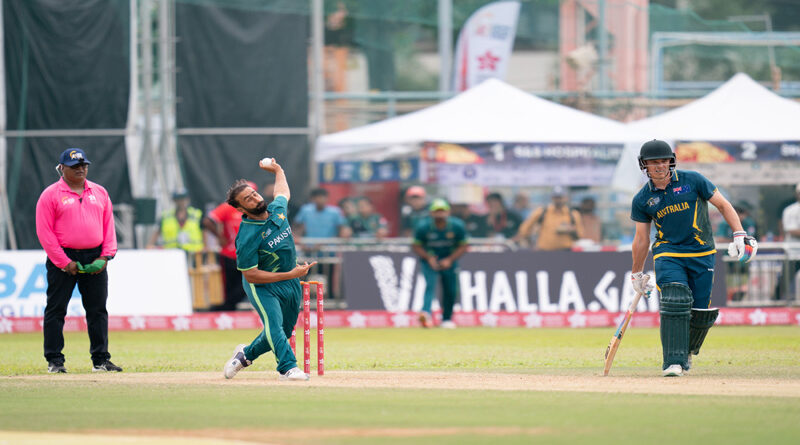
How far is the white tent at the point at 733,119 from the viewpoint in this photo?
24000 mm

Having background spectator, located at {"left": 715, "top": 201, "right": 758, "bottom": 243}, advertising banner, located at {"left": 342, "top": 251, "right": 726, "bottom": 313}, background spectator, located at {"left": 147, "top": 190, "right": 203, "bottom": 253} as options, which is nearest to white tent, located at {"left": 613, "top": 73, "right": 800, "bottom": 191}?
background spectator, located at {"left": 715, "top": 201, "right": 758, "bottom": 243}

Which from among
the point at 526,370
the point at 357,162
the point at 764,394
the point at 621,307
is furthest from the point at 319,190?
the point at 764,394

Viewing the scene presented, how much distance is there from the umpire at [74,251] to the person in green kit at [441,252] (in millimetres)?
7966

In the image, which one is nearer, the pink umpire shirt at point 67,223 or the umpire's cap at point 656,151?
the umpire's cap at point 656,151

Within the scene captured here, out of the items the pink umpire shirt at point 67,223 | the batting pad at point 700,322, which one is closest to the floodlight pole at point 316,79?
the pink umpire shirt at point 67,223

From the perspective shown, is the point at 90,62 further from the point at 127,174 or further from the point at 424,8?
the point at 424,8

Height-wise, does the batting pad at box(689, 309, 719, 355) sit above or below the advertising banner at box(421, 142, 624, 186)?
below

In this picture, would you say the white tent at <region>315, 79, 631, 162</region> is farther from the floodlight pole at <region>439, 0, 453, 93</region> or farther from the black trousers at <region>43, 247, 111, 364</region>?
the black trousers at <region>43, 247, 111, 364</region>

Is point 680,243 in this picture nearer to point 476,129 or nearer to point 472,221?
point 476,129

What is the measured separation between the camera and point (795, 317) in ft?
69.6

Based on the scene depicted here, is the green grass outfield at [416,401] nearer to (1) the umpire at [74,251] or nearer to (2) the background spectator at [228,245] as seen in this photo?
(1) the umpire at [74,251]

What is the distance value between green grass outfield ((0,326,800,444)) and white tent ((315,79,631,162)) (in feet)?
25.9

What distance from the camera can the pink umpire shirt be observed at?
12992 mm

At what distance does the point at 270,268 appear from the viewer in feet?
36.9
